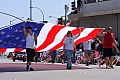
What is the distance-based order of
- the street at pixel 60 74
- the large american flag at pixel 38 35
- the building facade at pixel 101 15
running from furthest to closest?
the building facade at pixel 101 15 < the large american flag at pixel 38 35 < the street at pixel 60 74

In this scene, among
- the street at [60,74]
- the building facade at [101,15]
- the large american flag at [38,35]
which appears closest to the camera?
the street at [60,74]

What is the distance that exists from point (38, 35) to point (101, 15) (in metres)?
20.7

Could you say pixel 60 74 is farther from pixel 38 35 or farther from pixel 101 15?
pixel 101 15

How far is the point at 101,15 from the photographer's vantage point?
3581 cm

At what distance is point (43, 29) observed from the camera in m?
15.9

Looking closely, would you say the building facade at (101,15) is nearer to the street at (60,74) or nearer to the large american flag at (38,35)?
the large american flag at (38,35)

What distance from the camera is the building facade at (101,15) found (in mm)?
33969

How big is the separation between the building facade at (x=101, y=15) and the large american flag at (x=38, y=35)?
17.2m

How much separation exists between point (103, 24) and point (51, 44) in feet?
66.0

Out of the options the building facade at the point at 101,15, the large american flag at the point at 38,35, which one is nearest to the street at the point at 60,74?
the large american flag at the point at 38,35

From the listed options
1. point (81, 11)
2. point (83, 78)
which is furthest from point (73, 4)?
point (83, 78)

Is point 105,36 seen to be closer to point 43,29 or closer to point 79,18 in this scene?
point 43,29

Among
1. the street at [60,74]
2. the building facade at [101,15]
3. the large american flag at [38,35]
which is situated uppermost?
the building facade at [101,15]

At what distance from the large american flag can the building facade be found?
17209 mm
